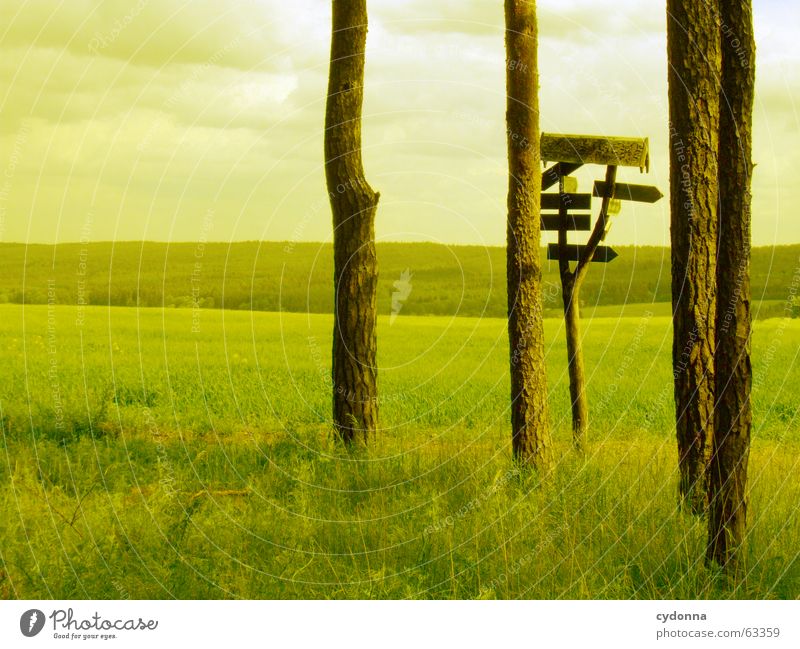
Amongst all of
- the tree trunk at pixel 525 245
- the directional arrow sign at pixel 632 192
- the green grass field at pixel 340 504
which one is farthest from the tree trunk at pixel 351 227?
the directional arrow sign at pixel 632 192

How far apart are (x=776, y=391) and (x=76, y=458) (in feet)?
43.4

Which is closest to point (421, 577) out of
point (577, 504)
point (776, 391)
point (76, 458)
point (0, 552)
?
point (577, 504)

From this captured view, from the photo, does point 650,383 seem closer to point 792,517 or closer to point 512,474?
point 512,474

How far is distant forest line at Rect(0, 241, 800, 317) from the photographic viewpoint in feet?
109

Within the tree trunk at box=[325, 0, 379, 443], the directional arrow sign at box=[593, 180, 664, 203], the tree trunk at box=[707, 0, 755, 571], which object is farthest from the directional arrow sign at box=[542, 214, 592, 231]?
the tree trunk at box=[707, 0, 755, 571]

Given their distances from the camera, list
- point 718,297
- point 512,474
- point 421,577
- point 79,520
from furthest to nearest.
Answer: point 512,474 < point 79,520 < point 421,577 < point 718,297

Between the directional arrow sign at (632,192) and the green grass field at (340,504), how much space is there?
4.87ft

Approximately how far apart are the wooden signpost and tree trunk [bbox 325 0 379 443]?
7.24 ft

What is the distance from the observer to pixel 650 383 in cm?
1722

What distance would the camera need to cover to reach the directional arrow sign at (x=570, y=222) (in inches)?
401

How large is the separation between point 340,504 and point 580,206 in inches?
186

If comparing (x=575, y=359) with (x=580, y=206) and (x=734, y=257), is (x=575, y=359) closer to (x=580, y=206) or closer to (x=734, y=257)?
(x=580, y=206)

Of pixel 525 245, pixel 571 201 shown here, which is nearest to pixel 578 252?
pixel 571 201

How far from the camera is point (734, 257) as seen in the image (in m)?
5.41
